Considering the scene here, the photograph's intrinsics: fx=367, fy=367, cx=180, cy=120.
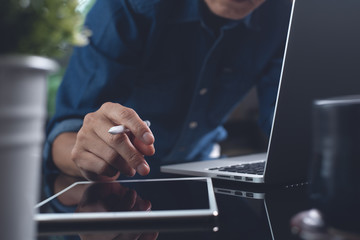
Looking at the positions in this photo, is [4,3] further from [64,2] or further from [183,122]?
[183,122]

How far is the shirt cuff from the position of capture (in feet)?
3.11

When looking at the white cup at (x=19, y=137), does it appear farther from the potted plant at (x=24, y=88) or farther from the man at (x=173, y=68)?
the man at (x=173, y=68)

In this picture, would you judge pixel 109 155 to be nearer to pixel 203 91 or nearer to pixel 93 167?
pixel 93 167

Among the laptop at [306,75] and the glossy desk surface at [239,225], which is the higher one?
the laptop at [306,75]

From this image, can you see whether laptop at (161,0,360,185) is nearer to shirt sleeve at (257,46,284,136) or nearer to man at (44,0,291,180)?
man at (44,0,291,180)

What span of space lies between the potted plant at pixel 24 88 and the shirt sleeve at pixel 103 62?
75 centimetres

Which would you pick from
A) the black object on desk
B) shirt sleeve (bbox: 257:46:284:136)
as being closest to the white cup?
the black object on desk

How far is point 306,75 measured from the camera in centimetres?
51

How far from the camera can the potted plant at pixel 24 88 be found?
233mm

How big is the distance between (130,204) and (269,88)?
39.9 inches

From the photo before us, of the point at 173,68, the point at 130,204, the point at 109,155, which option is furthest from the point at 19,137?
the point at 173,68

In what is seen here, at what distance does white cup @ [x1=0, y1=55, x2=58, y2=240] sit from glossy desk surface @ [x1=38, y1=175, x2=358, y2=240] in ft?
0.35

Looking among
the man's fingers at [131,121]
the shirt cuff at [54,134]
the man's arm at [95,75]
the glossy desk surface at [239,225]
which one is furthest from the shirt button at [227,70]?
the glossy desk surface at [239,225]

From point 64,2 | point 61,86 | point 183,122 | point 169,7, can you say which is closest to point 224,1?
point 169,7
